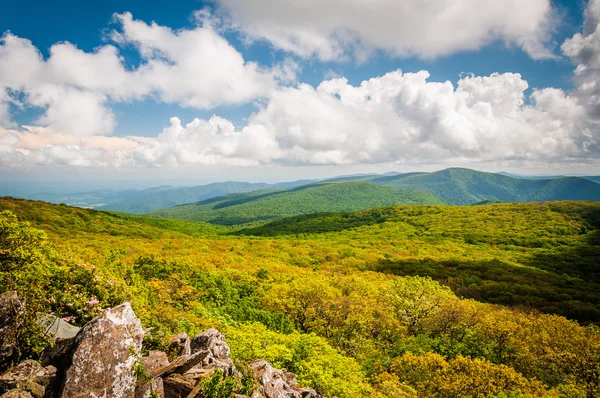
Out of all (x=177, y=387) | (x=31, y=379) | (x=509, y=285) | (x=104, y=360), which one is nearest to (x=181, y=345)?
(x=177, y=387)

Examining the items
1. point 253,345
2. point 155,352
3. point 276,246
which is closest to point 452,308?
point 253,345

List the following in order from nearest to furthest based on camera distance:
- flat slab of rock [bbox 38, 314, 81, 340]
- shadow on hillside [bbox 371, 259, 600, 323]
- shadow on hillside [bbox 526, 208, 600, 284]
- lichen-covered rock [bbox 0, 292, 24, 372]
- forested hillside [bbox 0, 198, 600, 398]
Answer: lichen-covered rock [bbox 0, 292, 24, 372] < flat slab of rock [bbox 38, 314, 81, 340] < forested hillside [bbox 0, 198, 600, 398] < shadow on hillside [bbox 371, 259, 600, 323] < shadow on hillside [bbox 526, 208, 600, 284]

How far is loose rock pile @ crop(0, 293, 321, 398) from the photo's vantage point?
11.7 meters

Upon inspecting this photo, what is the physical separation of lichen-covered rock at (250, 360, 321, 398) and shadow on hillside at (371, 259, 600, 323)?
51777mm

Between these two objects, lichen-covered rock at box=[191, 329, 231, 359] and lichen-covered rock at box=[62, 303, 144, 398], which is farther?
lichen-covered rock at box=[191, 329, 231, 359]

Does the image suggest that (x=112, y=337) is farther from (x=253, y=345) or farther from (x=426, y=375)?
(x=426, y=375)

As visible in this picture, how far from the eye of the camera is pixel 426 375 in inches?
1003

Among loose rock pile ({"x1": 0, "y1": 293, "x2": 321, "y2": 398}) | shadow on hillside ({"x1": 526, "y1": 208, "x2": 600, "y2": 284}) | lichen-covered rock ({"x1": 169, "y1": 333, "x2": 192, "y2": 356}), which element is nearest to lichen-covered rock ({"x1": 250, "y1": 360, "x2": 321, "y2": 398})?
loose rock pile ({"x1": 0, "y1": 293, "x2": 321, "y2": 398})

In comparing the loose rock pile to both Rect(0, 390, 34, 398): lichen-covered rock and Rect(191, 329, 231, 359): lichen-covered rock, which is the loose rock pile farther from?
Rect(191, 329, 231, 359): lichen-covered rock

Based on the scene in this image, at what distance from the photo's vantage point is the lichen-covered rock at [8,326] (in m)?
12.9

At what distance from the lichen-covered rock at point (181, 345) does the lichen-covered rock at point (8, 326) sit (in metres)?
7.66

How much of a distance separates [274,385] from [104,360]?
9.61m

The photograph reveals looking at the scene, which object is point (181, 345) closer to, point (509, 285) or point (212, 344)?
point (212, 344)

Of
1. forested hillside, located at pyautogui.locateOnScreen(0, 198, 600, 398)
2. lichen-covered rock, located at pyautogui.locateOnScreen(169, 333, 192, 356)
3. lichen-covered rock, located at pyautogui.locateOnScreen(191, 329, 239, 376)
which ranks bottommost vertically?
forested hillside, located at pyautogui.locateOnScreen(0, 198, 600, 398)
